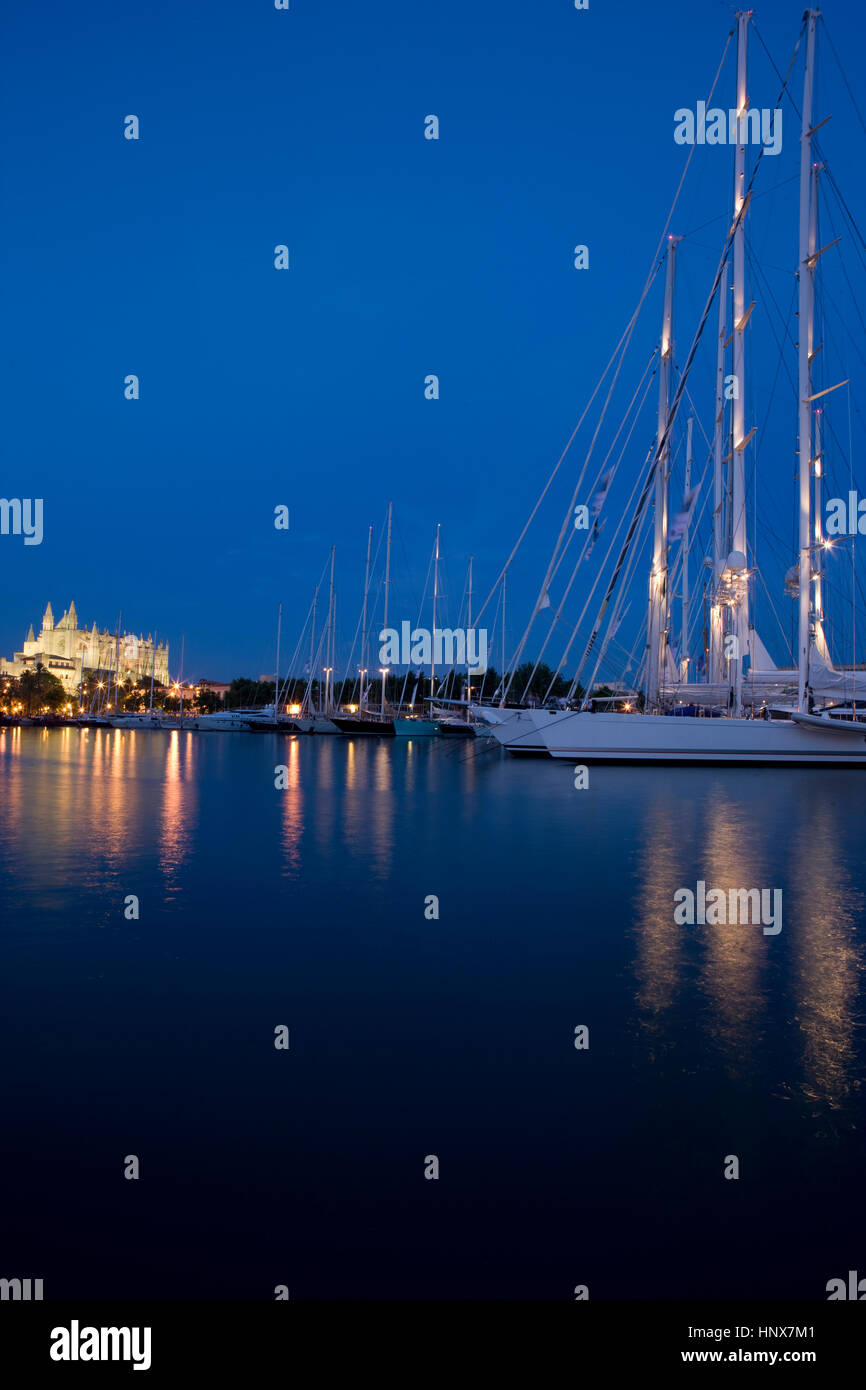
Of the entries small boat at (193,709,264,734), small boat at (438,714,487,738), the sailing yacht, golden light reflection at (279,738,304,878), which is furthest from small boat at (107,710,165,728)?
the sailing yacht

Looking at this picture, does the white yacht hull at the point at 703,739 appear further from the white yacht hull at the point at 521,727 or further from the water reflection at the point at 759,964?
the water reflection at the point at 759,964

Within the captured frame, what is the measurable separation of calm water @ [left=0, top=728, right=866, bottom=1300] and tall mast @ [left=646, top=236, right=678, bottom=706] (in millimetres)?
26195

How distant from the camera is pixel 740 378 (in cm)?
4000

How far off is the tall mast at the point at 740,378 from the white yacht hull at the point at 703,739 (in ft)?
6.17

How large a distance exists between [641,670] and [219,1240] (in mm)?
42010

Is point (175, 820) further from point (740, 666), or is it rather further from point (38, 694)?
point (38, 694)

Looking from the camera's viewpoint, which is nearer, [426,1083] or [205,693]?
[426,1083]

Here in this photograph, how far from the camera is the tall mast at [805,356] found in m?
37.1

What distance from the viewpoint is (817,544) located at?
3828 centimetres

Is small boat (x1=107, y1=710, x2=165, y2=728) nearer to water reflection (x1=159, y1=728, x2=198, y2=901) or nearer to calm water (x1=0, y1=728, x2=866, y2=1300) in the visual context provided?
water reflection (x1=159, y1=728, x2=198, y2=901)

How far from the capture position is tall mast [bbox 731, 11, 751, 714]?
3931 cm

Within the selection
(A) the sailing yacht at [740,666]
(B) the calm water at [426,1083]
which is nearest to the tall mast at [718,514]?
(A) the sailing yacht at [740,666]

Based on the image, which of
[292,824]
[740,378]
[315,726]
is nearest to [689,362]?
[740,378]

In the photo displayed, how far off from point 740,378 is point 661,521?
6799 mm
